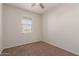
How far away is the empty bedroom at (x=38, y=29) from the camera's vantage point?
9.67ft

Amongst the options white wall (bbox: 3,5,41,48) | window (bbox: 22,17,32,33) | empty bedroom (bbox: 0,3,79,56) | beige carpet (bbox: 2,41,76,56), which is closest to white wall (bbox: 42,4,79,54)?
empty bedroom (bbox: 0,3,79,56)

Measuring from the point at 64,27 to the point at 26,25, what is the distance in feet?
7.69

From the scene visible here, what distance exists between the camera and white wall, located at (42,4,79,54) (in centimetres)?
279

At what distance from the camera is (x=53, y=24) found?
4191 mm

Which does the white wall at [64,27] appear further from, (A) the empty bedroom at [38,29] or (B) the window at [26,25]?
(B) the window at [26,25]

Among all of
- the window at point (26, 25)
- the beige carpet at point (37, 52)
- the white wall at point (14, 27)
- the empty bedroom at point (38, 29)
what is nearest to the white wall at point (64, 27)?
the empty bedroom at point (38, 29)

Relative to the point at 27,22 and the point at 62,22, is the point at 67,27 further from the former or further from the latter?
the point at 27,22

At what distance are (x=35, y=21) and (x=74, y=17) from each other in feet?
9.53

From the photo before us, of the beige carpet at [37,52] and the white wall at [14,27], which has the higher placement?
the white wall at [14,27]

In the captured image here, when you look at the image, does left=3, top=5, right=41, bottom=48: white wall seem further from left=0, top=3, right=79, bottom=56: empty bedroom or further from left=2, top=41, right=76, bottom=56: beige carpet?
left=2, top=41, right=76, bottom=56: beige carpet

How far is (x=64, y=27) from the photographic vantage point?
11.0 ft

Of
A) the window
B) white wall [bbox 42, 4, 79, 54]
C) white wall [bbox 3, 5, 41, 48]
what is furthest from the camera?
the window

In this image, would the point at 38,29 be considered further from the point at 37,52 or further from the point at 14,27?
the point at 37,52

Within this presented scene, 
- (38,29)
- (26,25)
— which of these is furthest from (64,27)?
(38,29)
